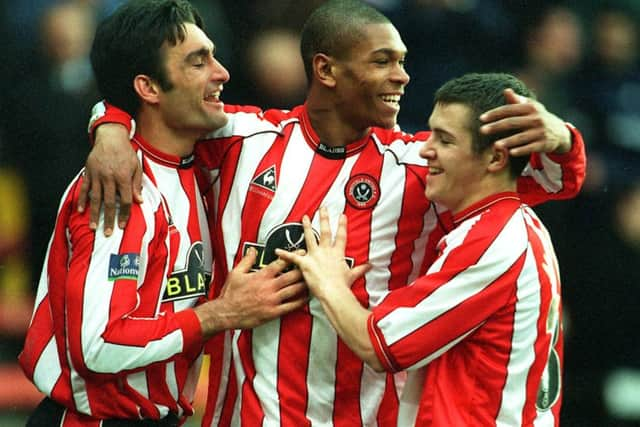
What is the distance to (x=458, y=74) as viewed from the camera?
571 centimetres

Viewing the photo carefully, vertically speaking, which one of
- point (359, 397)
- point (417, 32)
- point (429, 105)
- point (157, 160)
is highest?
point (417, 32)

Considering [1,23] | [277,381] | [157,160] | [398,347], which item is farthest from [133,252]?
[1,23]

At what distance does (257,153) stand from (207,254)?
37cm

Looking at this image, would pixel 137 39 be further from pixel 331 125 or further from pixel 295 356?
pixel 295 356

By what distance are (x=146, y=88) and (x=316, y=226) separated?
0.70m

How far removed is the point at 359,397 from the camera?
10.7ft

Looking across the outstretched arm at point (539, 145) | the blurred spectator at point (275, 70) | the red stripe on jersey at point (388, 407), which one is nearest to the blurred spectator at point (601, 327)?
the blurred spectator at point (275, 70)

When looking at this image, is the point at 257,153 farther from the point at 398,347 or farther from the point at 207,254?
the point at 398,347

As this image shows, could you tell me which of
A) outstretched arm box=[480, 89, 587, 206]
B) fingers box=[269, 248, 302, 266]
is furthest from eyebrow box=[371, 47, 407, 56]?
fingers box=[269, 248, 302, 266]

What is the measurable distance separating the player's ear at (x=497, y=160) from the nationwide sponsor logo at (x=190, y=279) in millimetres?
958

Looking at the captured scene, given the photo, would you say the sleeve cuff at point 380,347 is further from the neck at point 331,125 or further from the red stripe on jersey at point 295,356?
the neck at point 331,125

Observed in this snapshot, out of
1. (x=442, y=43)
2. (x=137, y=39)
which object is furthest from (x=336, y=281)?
(x=442, y=43)

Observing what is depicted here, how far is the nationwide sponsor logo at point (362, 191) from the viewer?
3258 millimetres

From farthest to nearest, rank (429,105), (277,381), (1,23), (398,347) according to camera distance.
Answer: (429,105), (1,23), (277,381), (398,347)
